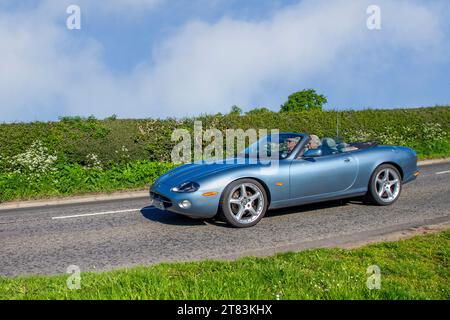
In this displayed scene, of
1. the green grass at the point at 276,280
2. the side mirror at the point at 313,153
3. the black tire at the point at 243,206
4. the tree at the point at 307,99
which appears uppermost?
the tree at the point at 307,99

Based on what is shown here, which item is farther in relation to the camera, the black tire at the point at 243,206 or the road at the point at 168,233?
the black tire at the point at 243,206

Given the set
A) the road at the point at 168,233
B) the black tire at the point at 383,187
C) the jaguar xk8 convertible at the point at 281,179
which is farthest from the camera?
the black tire at the point at 383,187

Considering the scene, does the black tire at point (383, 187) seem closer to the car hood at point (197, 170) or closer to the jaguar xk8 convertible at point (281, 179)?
the jaguar xk8 convertible at point (281, 179)

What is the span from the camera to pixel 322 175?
7086 mm

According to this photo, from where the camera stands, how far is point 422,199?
859cm

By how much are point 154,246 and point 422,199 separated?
5543mm

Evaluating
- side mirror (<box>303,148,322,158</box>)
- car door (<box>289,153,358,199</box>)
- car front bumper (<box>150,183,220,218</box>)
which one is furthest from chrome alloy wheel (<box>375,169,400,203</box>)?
car front bumper (<box>150,183,220,218</box>)

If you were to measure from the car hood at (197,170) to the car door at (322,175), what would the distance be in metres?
0.78

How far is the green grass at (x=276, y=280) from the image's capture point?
12.2ft

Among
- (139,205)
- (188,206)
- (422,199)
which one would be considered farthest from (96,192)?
(422,199)

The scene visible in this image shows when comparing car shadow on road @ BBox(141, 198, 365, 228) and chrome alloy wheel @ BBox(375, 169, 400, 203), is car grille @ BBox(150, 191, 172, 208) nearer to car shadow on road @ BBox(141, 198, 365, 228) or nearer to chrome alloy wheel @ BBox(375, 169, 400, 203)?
car shadow on road @ BBox(141, 198, 365, 228)

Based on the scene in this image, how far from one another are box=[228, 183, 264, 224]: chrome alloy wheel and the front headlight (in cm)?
54
